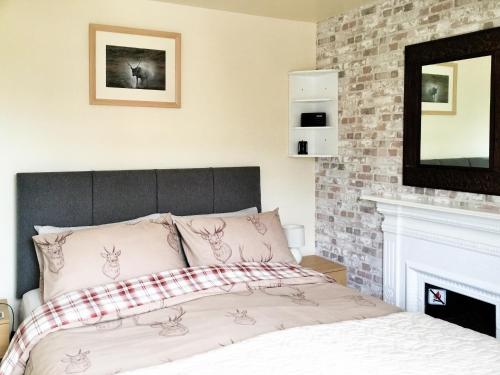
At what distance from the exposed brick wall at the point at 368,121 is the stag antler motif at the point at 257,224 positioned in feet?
2.75

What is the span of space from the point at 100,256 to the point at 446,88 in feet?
7.33

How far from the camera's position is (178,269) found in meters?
2.94

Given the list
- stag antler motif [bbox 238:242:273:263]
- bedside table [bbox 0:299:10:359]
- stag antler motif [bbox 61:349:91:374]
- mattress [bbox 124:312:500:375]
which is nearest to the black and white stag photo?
stag antler motif [bbox 238:242:273:263]

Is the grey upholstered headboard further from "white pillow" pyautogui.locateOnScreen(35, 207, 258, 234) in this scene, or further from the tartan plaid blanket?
the tartan plaid blanket

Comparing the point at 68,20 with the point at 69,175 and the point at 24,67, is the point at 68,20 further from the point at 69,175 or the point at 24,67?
the point at 69,175

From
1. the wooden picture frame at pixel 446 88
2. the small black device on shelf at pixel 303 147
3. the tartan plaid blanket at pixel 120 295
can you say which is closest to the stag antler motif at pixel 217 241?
the tartan plaid blanket at pixel 120 295

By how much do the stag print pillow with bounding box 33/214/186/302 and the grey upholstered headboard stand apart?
0.27m

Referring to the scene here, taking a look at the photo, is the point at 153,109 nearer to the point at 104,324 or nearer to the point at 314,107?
the point at 314,107

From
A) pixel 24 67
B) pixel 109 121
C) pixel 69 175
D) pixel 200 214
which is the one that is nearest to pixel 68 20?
pixel 24 67

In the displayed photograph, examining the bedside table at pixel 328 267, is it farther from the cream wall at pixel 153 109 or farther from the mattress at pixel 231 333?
the mattress at pixel 231 333

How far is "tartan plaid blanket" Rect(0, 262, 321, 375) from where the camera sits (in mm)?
2309

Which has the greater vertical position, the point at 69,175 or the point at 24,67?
the point at 24,67

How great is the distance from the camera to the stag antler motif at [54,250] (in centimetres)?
274

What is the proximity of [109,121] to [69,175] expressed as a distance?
1.53 ft
